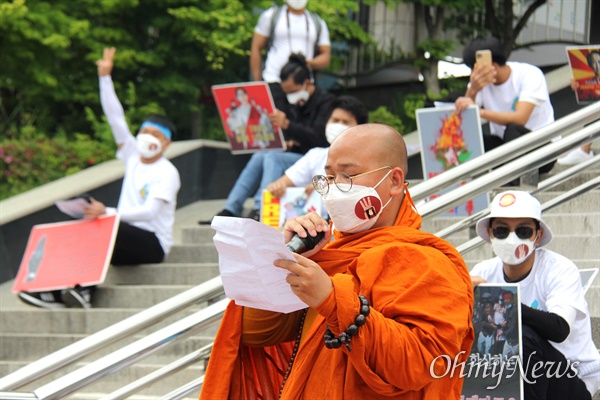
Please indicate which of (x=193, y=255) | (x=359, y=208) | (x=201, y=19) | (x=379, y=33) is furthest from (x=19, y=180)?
(x=359, y=208)

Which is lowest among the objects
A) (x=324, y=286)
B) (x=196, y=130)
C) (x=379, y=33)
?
(x=196, y=130)

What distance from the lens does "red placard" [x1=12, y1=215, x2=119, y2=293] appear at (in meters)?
8.12

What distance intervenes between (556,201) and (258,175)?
304 centimetres

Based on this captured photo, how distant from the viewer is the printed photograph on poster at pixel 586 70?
7.81 m

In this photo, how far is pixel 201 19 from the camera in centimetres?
1295

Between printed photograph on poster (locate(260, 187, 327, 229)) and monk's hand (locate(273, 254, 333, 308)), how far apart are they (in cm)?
452

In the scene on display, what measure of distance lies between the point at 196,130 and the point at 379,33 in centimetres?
292

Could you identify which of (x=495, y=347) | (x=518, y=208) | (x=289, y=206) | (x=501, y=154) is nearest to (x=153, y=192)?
(x=289, y=206)

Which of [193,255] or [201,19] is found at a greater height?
[201,19]

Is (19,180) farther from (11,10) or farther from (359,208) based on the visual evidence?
(359,208)

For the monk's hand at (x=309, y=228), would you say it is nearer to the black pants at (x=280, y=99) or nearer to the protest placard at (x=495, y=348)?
the protest placard at (x=495, y=348)

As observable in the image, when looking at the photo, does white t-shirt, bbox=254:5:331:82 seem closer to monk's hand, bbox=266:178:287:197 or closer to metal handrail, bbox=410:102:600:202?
monk's hand, bbox=266:178:287:197

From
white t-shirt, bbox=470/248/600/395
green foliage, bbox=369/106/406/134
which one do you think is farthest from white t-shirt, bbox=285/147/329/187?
green foliage, bbox=369/106/406/134

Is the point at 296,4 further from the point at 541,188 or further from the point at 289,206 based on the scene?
the point at 541,188
